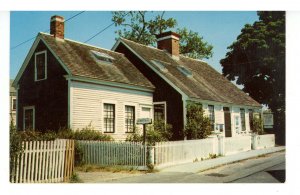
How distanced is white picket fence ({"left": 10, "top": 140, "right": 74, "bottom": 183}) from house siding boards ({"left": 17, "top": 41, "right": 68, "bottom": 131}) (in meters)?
5.20

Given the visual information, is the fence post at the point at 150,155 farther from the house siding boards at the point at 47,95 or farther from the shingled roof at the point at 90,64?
the shingled roof at the point at 90,64

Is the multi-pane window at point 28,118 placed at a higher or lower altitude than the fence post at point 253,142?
higher

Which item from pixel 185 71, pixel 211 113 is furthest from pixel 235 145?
pixel 185 71

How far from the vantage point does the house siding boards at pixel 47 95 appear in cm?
1662

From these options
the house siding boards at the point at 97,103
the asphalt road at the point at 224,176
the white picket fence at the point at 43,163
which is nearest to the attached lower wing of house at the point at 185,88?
the house siding boards at the point at 97,103

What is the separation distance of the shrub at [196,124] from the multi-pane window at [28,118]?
781 cm

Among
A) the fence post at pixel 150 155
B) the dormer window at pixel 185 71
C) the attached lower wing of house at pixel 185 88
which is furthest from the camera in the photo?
the dormer window at pixel 185 71

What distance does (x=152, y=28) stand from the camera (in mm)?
36375

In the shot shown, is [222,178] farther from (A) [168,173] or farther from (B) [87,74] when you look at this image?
(B) [87,74]

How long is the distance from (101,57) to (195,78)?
7018 mm

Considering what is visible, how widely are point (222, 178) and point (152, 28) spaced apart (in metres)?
26.5

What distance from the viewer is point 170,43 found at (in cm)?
2534

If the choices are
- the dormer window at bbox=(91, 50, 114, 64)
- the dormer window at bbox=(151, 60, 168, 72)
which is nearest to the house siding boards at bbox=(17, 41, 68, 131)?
the dormer window at bbox=(91, 50, 114, 64)

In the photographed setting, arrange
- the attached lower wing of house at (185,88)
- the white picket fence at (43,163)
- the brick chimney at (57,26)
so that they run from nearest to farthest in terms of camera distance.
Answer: the white picket fence at (43,163) < the brick chimney at (57,26) < the attached lower wing of house at (185,88)
